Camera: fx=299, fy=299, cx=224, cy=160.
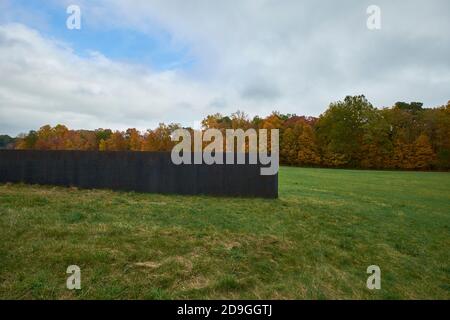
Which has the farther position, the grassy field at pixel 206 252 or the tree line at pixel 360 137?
the tree line at pixel 360 137

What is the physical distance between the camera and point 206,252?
17.8ft

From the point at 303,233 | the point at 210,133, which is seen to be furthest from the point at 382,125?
the point at 303,233

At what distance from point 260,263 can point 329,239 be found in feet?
8.13

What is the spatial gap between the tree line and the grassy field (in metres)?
49.9

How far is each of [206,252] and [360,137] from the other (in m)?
60.9

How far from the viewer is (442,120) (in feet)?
189

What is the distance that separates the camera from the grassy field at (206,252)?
4125 millimetres

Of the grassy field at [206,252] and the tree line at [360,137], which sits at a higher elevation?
the tree line at [360,137]

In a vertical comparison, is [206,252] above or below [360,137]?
below

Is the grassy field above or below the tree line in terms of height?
below

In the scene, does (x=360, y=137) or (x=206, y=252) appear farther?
(x=360, y=137)

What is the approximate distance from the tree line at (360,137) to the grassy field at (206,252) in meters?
49.9

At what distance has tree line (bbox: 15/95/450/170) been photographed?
56906mm
